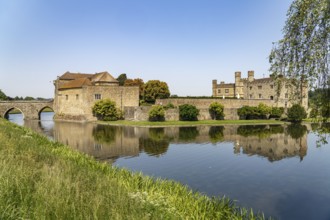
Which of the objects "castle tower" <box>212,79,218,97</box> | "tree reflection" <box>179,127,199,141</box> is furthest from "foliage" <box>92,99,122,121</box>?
"castle tower" <box>212,79,218,97</box>

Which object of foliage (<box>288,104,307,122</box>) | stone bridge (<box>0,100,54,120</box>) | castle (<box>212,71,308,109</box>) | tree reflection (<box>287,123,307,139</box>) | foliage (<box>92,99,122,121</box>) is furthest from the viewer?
castle (<box>212,71,308,109</box>)

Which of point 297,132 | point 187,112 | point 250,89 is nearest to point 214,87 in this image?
point 250,89

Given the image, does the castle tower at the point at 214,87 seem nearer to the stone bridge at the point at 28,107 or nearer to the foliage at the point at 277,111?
the foliage at the point at 277,111

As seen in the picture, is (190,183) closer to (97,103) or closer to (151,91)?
(97,103)

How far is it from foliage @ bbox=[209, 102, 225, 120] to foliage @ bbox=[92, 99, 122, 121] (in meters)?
15.1

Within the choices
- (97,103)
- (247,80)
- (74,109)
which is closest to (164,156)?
(97,103)

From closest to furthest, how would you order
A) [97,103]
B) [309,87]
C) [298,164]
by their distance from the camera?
[309,87], [298,164], [97,103]

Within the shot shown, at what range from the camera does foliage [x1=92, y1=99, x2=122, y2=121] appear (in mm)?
44906

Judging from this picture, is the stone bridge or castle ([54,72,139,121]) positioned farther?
the stone bridge

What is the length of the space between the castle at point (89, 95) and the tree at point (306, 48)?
Answer: 40149 millimetres

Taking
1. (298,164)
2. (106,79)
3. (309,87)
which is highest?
(106,79)

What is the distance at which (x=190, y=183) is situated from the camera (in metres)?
13.1

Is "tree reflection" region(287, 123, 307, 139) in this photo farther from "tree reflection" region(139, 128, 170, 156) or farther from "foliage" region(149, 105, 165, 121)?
"foliage" region(149, 105, 165, 121)

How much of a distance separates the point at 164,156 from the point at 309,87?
490 inches
